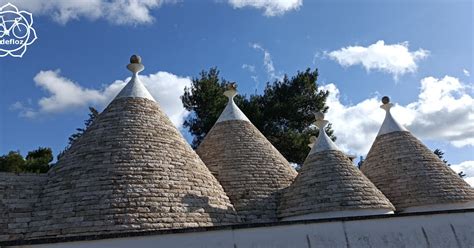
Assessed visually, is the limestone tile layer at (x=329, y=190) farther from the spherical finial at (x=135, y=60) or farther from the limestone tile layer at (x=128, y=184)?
the spherical finial at (x=135, y=60)

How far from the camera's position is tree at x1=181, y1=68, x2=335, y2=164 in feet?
79.6

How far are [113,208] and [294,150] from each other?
17.2 metres

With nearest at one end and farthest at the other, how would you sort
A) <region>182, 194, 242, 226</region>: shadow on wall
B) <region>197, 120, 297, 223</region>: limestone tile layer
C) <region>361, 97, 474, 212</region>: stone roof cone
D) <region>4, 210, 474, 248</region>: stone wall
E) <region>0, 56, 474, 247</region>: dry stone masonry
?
<region>4, 210, 474, 248</region>: stone wall < <region>0, 56, 474, 247</region>: dry stone masonry < <region>182, 194, 242, 226</region>: shadow on wall < <region>197, 120, 297, 223</region>: limestone tile layer < <region>361, 97, 474, 212</region>: stone roof cone

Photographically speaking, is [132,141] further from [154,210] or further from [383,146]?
[383,146]

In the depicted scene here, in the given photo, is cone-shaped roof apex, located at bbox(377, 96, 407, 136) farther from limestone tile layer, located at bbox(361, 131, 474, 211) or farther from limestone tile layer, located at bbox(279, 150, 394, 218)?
limestone tile layer, located at bbox(279, 150, 394, 218)

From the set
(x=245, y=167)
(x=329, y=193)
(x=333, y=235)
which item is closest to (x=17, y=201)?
(x=245, y=167)

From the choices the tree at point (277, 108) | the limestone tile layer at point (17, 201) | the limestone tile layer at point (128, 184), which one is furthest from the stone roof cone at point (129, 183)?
the tree at point (277, 108)

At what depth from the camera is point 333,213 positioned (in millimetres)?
9578

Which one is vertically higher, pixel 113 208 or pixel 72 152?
pixel 72 152

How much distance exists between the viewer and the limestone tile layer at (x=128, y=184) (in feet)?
25.1

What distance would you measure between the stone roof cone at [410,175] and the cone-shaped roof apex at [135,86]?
22.3ft

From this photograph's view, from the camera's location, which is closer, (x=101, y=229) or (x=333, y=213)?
(x=101, y=229)

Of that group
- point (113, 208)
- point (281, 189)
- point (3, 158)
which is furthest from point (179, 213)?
point (3, 158)

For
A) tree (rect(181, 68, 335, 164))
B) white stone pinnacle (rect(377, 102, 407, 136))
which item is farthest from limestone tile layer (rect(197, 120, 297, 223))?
tree (rect(181, 68, 335, 164))
